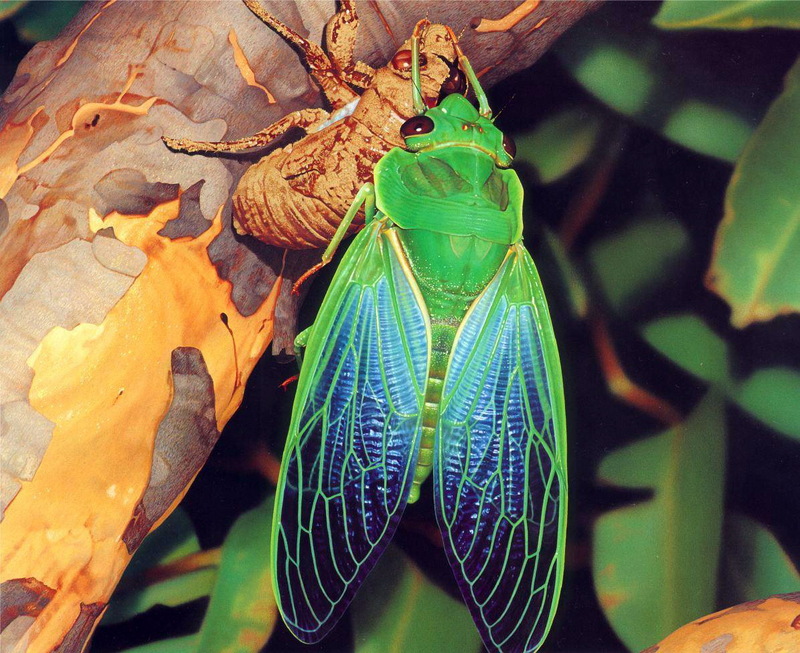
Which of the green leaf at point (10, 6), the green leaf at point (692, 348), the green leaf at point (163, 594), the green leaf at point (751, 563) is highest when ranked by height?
the green leaf at point (10, 6)

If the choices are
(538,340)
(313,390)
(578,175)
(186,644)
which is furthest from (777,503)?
(186,644)

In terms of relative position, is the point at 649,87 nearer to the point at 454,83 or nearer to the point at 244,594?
the point at 454,83

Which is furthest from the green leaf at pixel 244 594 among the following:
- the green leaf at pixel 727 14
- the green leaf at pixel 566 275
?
the green leaf at pixel 727 14

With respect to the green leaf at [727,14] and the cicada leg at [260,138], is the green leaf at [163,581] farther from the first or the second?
the green leaf at [727,14]

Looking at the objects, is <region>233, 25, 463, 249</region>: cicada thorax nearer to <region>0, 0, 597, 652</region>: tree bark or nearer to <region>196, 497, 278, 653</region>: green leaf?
<region>0, 0, 597, 652</region>: tree bark

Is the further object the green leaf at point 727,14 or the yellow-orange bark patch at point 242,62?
the green leaf at point 727,14

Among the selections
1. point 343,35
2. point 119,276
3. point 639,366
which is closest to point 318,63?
point 343,35

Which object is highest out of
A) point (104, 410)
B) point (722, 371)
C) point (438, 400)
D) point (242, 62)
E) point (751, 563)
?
point (242, 62)
